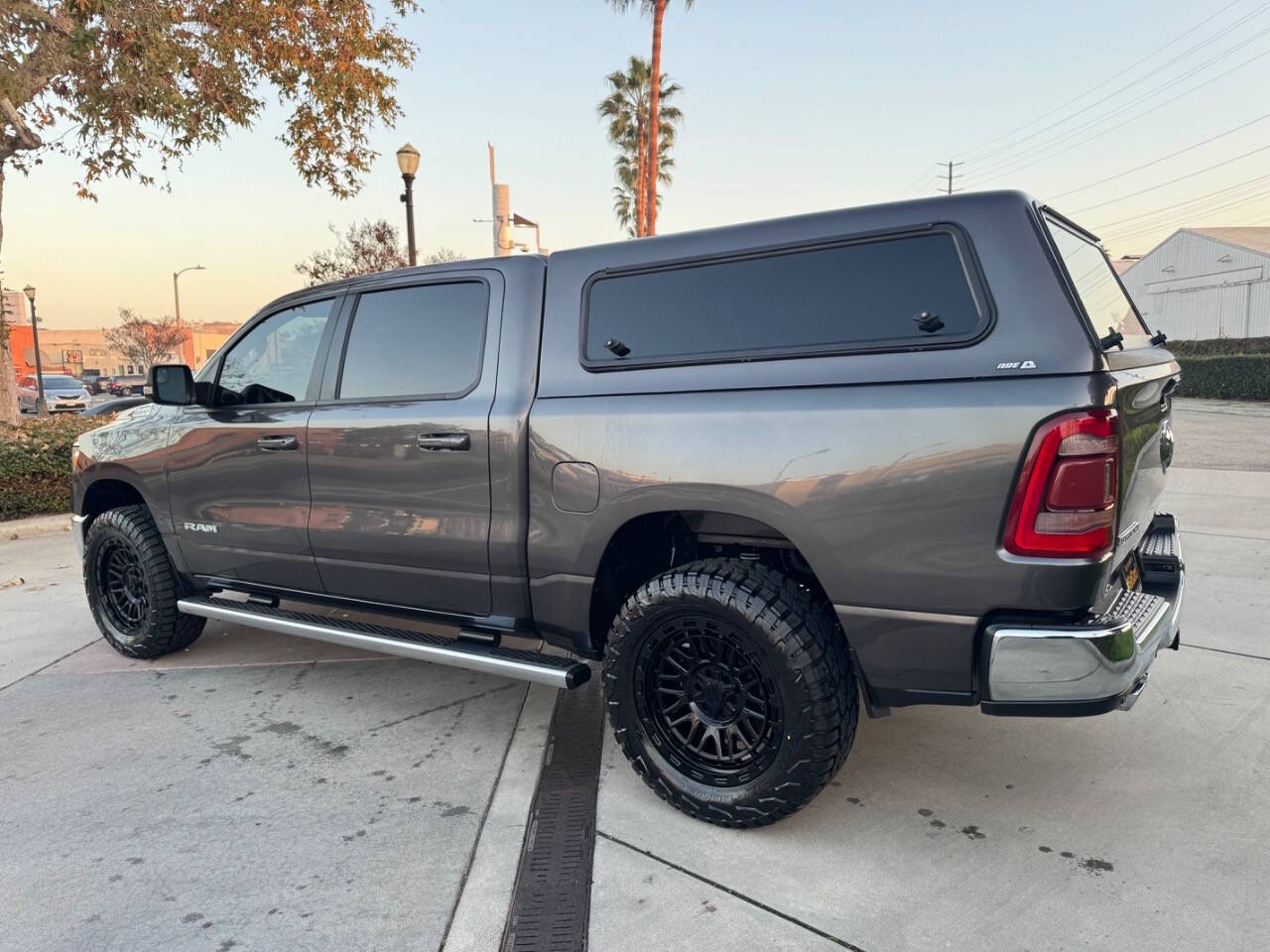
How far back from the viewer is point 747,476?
2674mm

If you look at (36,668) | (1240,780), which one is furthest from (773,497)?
(36,668)

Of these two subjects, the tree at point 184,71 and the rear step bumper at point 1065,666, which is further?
the tree at point 184,71

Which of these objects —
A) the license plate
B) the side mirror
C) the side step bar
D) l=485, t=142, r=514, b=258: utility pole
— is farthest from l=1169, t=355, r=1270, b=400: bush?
the side mirror

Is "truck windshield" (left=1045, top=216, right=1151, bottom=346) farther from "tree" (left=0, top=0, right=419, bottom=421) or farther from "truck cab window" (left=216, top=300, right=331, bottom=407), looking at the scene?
"tree" (left=0, top=0, right=419, bottom=421)

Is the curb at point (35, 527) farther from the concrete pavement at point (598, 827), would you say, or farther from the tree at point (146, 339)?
the tree at point (146, 339)

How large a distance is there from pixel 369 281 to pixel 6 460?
7.34m

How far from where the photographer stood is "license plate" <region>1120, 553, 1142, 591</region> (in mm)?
2840

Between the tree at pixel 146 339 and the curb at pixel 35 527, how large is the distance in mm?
65733

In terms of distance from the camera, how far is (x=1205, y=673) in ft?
13.2

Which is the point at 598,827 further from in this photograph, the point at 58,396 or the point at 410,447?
the point at 58,396

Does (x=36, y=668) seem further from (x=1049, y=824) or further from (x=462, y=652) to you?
(x=1049, y=824)

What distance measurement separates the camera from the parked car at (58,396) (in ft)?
93.2

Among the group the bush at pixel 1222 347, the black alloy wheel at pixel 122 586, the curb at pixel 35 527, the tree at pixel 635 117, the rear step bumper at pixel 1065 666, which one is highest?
the tree at pixel 635 117

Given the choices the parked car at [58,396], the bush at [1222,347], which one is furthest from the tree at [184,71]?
the bush at [1222,347]
